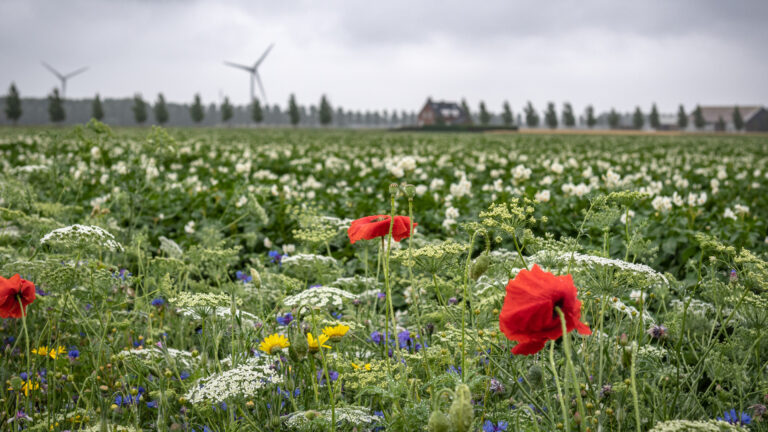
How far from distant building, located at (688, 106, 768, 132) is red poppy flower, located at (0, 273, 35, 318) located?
117 metres

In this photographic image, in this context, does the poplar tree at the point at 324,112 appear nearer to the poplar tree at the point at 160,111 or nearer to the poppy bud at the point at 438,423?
the poplar tree at the point at 160,111

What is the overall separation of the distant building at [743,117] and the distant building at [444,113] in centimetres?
4931

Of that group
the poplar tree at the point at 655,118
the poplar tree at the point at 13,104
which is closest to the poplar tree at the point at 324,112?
the poplar tree at the point at 13,104

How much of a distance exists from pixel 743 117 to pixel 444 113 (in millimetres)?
62936

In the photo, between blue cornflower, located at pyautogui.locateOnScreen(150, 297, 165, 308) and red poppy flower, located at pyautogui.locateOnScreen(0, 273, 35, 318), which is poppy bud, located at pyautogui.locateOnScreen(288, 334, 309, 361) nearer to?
red poppy flower, located at pyautogui.locateOnScreen(0, 273, 35, 318)

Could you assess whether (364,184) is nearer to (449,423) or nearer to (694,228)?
(694,228)

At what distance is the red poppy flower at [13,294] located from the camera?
1908mm

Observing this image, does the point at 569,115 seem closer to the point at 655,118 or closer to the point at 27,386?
the point at 655,118

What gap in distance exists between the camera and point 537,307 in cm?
120

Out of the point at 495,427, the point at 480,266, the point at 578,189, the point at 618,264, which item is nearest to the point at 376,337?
the point at 495,427

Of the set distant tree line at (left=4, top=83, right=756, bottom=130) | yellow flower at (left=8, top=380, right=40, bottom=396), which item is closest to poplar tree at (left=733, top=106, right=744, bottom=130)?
distant tree line at (left=4, top=83, right=756, bottom=130)

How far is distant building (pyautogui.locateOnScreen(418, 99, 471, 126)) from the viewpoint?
96.9 m

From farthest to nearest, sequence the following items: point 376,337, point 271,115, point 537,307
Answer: point 271,115 < point 376,337 < point 537,307

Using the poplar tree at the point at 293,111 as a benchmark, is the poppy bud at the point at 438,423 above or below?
below
